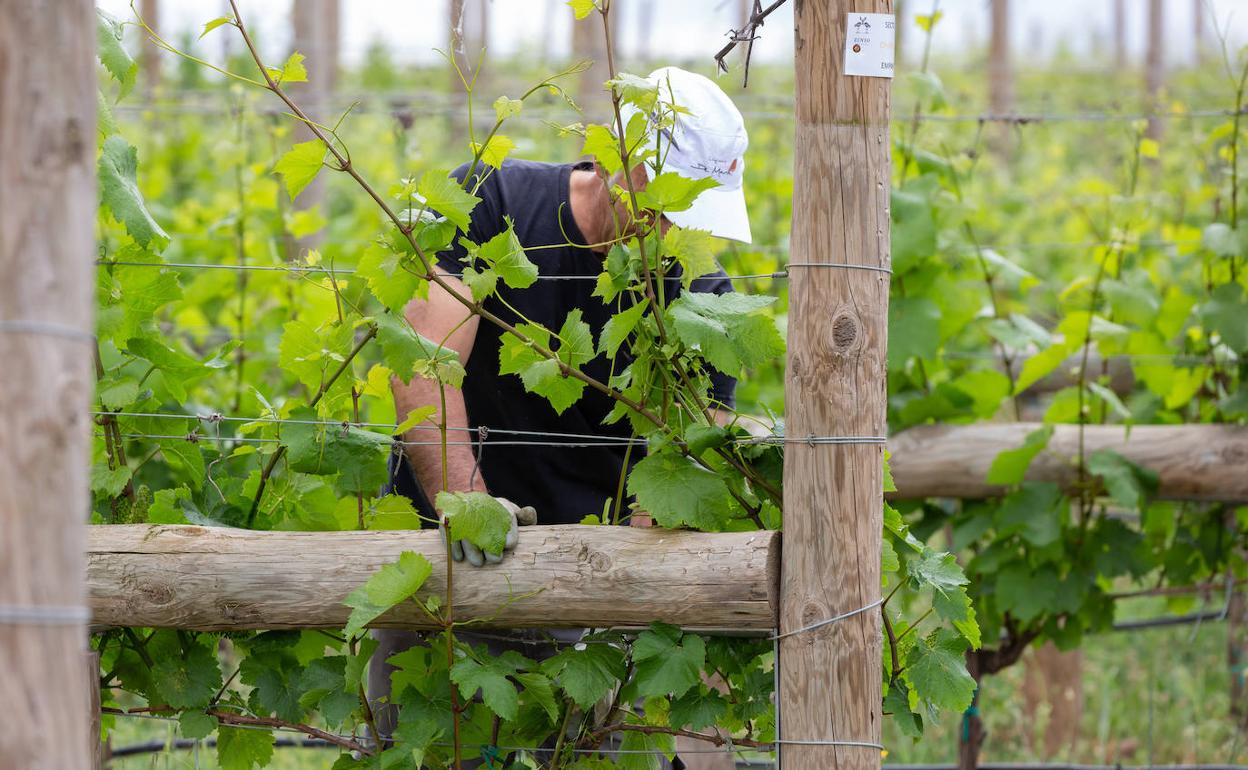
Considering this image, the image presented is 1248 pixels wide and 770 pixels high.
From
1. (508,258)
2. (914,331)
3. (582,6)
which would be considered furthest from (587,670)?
(914,331)

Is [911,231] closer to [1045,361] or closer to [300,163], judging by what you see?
[1045,361]

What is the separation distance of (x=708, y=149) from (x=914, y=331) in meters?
1.46

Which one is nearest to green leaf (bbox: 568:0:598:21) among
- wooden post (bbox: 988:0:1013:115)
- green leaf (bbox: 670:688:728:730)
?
green leaf (bbox: 670:688:728:730)

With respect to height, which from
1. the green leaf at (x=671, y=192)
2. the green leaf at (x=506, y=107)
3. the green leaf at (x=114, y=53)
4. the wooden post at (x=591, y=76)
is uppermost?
the wooden post at (x=591, y=76)

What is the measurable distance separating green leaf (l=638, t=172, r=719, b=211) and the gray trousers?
87 centimetres

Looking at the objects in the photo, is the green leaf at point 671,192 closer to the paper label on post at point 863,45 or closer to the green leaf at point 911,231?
the paper label on post at point 863,45

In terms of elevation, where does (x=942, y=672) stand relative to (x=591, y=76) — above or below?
below

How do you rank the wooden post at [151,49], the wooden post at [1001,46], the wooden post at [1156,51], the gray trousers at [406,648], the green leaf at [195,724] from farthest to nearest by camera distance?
1. the wooden post at [1001,46]
2. the wooden post at [1156,51]
3. the wooden post at [151,49]
4. the gray trousers at [406,648]
5. the green leaf at [195,724]

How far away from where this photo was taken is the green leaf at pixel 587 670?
2.03 m

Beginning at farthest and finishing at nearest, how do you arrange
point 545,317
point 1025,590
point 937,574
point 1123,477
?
point 1025,590
point 1123,477
point 545,317
point 937,574

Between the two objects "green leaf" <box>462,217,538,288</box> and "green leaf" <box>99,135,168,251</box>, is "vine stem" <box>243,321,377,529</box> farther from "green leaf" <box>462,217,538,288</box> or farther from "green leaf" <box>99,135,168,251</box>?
"green leaf" <box>99,135,168,251</box>

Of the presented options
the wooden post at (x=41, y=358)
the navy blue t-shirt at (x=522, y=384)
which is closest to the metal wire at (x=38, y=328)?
the wooden post at (x=41, y=358)

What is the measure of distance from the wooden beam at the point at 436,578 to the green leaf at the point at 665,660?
1.2 inches

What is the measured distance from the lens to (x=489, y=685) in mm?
2006
